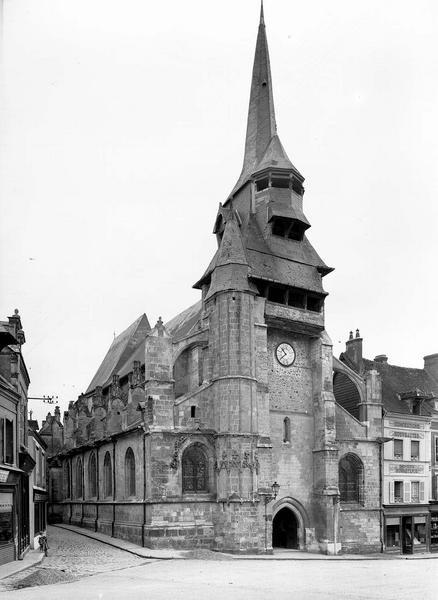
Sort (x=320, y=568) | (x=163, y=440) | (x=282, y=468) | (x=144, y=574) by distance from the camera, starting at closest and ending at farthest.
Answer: (x=144, y=574) < (x=320, y=568) < (x=163, y=440) < (x=282, y=468)

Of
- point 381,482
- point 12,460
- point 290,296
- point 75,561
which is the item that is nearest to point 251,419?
point 290,296

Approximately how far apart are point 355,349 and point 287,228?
1005 centimetres

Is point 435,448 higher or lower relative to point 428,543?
higher

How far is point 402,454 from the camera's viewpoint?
39.4m

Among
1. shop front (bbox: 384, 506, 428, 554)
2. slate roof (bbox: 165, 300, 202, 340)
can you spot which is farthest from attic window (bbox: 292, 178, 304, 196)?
shop front (bbox: 384, 506, 428, 554)

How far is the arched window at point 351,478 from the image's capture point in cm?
3547

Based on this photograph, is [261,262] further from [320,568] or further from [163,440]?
[320,568]

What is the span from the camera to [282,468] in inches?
1334

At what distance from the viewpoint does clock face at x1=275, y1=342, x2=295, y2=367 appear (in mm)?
35031

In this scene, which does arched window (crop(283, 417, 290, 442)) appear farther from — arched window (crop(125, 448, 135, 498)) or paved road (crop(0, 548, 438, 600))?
paved road (crop(0, 548, 438, 600))

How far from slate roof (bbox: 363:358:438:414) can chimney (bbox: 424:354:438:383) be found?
13.6 inches

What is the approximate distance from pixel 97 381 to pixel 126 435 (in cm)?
2267

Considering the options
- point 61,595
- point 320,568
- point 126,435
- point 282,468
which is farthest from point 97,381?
point 61,595

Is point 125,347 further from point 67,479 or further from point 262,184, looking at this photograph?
point 262,184
